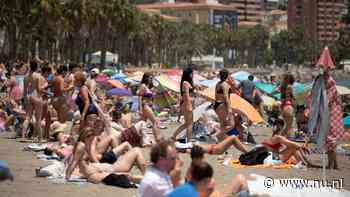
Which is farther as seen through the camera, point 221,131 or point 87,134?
point 221,131

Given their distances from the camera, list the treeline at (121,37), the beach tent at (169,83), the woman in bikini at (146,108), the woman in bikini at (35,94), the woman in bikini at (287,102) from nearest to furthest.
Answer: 1. the woman in bikini at (146,108)
2. the woman in bikini at (35,94)
3. the woman in bikini at (287,102)
4. the beach tent at (169,83)
5. the treeline at (121,37)

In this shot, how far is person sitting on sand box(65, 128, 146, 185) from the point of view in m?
11.1

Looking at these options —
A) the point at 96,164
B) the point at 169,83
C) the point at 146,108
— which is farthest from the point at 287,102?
the point at 169,83

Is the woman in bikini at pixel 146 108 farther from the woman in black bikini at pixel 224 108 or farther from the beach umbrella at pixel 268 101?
the beach umbrella at pixel 268 101

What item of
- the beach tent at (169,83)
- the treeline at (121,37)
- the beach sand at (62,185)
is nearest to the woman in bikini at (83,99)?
the beach sand at (62,185)

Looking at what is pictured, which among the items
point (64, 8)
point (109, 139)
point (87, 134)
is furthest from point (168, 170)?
point (64, 8)

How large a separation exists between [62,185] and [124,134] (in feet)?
6.77

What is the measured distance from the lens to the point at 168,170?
7.43m

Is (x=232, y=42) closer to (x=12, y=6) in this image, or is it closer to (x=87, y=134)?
(x=12, y=6)

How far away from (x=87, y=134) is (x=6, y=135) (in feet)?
21.1

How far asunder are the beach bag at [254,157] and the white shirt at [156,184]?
6.27 meters

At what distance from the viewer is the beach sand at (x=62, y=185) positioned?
1054cm

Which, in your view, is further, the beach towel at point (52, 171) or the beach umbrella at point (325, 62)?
the beach umbrella at point (325, 62)

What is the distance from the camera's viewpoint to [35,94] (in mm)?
15859
